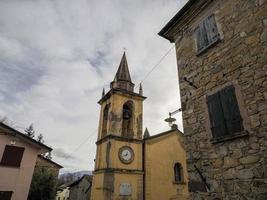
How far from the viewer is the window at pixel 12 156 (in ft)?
37.7

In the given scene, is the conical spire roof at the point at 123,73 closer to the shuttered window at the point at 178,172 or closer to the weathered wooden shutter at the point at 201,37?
the shuttered window at the point at 178,172

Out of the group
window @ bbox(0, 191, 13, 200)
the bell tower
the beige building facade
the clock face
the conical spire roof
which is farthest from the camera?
the conical spire roof

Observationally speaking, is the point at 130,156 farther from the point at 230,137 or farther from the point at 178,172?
the point at 230,137

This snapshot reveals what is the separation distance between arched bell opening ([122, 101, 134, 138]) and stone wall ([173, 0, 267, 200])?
1013 cm

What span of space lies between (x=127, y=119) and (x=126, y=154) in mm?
3096

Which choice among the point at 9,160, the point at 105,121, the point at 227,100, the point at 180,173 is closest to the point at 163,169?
the point at 180,173

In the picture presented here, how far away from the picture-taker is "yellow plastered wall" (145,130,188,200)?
47.5ft

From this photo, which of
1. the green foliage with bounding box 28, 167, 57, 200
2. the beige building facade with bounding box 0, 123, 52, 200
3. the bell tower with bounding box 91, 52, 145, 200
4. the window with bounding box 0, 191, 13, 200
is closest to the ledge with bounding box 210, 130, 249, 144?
the bell tower with bounding box 91, 52, 145, 200

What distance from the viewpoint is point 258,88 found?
Answer: 4020 millimetres

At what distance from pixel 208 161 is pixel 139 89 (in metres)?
13.1

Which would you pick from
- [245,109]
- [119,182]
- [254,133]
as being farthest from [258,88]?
[119,182]

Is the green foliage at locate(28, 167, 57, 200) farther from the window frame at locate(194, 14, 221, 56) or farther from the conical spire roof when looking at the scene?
the window frame at locate(194, 14, 221, 56)

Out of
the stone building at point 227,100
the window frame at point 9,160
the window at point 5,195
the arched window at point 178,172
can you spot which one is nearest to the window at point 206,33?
the stone building at point 227,100

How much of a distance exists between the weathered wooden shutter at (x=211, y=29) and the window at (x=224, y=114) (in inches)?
62.8
